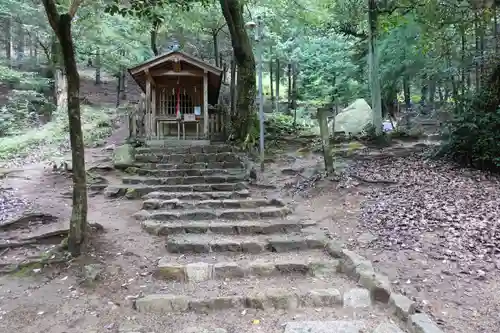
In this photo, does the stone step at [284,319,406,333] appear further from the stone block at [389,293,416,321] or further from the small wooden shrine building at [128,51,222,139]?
the small wooden shrine building at [128,51,222,139]

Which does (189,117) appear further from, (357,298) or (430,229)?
(357,298)

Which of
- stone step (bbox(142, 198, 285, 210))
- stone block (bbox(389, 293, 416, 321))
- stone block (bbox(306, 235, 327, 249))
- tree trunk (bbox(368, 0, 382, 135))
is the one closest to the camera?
stone block (bbox(389, 293, 416, 321))

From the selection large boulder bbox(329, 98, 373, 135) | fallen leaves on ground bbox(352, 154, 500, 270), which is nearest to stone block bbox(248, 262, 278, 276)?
fallen leaves on ground bbox(352, 154, 500, 270)

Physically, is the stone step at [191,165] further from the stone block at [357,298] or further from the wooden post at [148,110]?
the stone block at [357,298]

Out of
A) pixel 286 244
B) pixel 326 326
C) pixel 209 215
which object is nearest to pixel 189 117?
pixel 209 215

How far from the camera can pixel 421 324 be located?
11.0 feet

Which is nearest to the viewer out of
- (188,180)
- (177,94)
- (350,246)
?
(350,246)

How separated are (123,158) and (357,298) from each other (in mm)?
8661

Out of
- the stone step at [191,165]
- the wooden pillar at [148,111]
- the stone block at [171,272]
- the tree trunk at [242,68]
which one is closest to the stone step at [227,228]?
the stone block at [171,272]

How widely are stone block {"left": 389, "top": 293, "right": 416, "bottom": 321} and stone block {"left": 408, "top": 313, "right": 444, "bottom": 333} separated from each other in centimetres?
10

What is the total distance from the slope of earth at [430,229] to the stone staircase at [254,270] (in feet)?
1.32

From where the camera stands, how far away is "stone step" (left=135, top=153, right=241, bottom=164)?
10.9m

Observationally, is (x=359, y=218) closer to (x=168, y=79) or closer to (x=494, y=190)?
(x=494, y=190)

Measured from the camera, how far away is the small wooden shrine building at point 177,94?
41.7 feet
